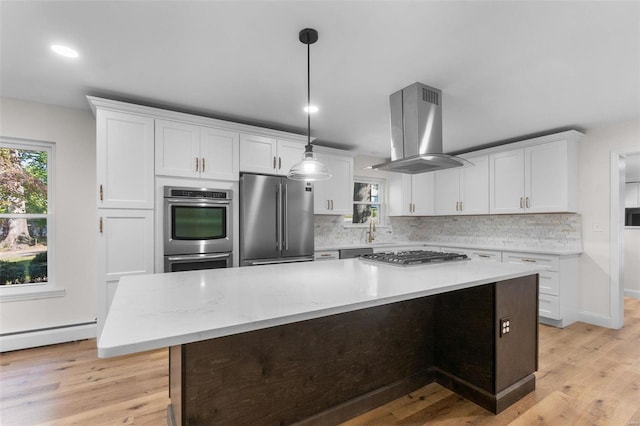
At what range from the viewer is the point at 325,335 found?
1828mm

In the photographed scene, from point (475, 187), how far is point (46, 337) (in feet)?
18.9

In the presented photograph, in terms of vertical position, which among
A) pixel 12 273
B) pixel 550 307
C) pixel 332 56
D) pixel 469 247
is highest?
pixel 332 56

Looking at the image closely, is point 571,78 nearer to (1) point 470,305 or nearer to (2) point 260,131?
(1) point 470,305

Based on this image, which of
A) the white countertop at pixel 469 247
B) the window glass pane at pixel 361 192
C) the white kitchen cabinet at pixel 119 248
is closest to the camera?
the white kitchen cabinet at pixel 119 248

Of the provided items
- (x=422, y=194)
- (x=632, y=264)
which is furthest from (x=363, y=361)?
(x=632, y=264)

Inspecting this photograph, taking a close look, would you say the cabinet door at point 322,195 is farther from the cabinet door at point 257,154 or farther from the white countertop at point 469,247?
the cabinet door at point 257,154

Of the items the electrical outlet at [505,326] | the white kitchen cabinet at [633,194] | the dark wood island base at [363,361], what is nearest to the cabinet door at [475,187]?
the dark wood island base at [363,361]

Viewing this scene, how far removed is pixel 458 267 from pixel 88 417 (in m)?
2.68

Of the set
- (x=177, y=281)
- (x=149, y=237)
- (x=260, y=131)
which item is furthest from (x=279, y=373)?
(x=260, y=131)

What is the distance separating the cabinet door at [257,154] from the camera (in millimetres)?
3541

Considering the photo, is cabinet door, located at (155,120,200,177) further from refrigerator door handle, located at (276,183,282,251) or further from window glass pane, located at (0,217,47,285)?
window glass pane, located at (0,217,47,285)

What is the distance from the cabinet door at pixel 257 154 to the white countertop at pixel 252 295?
1671 mm

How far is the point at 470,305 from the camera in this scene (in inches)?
85.7

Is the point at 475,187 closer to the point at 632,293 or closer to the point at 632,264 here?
the point at 632,264
